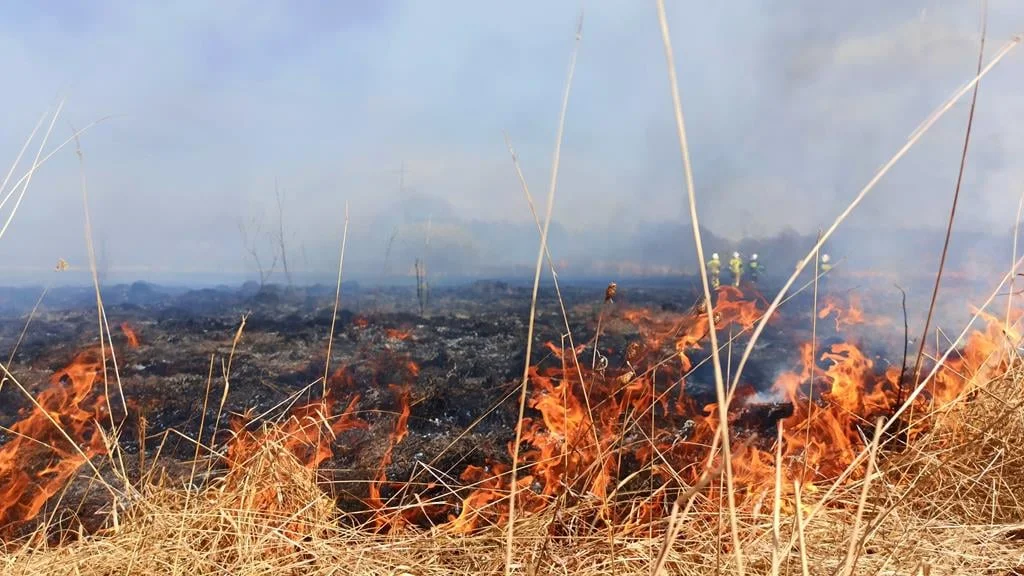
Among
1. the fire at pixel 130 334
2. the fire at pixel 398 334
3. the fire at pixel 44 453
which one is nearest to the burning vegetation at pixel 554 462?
the fire at pixel 44 453

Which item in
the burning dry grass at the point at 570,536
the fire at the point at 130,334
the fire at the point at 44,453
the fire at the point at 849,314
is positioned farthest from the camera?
the fire at the point at 849,314

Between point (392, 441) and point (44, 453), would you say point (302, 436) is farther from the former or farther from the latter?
point (44, 453)

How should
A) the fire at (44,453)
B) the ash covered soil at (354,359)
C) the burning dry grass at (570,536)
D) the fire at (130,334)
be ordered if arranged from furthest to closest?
the fire at (130,334) < the ash covered soil at (354,359) < the fire at (44,453) < the burning dry grass at (570,536)

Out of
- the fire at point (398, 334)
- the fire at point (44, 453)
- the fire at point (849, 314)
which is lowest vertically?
the fire at point (44, 453)

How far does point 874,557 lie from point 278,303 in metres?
5.78

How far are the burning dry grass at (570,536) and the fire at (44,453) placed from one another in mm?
495

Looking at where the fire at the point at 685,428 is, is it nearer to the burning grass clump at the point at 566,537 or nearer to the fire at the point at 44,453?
the burning grass clump at the point at 566,537

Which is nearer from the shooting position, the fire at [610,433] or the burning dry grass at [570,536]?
the burning dry grass at [570,536]

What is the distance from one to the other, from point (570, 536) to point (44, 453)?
2.53 m

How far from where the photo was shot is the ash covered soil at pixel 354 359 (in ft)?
8.46

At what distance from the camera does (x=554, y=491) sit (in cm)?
205

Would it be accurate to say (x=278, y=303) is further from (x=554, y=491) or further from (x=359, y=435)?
(x=554, y=491)

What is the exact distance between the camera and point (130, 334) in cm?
441

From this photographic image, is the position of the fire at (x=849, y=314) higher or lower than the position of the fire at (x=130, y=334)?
higher
